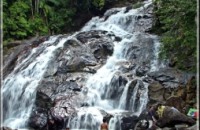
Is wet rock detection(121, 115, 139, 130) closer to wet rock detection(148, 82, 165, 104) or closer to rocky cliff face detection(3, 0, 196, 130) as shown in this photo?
rocky cliff face detection(3, 0, 196, 130)

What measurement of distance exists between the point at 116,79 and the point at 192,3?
19.3 ft

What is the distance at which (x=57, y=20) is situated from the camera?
94.3 ft

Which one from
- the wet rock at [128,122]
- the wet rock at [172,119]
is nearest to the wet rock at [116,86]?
the wet rock at [128,122]

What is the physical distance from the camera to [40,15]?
2881 cm

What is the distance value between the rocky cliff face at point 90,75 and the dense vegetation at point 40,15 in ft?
10.1

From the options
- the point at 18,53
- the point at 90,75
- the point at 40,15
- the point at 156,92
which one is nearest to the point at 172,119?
the point at 156,92

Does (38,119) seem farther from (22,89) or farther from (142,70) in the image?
(142,70)

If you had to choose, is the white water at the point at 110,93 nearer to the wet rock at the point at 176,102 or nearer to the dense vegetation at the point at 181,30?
the wet rock at the point at 176,102

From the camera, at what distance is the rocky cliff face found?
50.0 ft

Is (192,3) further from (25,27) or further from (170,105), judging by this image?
(25,27)

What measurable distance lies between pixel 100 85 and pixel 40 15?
13293 millimetres

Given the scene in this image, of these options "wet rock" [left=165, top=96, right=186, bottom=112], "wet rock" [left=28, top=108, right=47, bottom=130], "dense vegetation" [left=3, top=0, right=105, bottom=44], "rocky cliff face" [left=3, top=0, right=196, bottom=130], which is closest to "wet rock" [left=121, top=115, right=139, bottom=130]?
"rocky cliff face" [left=3, top=0, right=196, bottom=130]

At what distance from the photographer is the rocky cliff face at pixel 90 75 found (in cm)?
1524

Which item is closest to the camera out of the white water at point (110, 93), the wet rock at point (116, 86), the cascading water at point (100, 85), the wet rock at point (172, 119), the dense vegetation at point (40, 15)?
the wet rock at point (172, 119)
